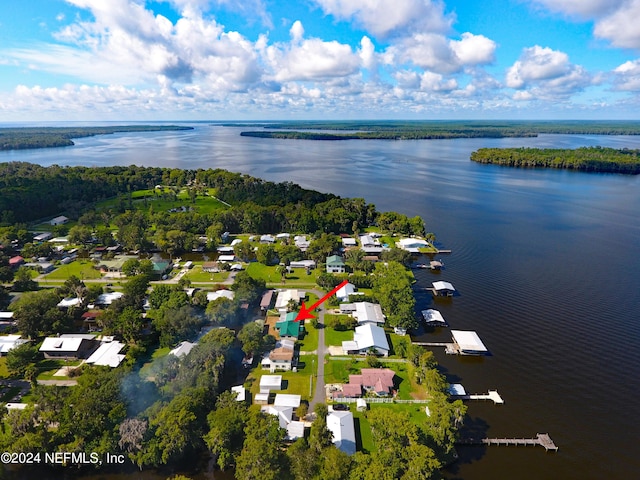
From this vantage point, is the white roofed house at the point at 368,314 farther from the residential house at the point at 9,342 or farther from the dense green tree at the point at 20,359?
the residential house at the point at 9,342

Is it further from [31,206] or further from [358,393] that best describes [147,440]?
[31,206]

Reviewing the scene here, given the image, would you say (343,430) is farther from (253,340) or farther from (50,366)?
(50,366)

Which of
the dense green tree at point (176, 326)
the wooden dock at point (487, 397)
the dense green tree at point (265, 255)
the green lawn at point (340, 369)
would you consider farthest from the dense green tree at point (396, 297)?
the dense green tree at point (176, 326)

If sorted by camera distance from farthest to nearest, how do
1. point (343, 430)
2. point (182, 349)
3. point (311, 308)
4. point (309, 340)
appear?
point (311, 308) < point (309, 340) < point (182, 349) < point (343, 430)

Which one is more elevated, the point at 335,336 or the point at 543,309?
the point at 543,309

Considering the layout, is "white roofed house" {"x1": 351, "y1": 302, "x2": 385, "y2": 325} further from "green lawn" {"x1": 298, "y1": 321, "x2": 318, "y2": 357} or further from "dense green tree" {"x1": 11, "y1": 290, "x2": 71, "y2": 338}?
"dense green tree" {"x1": 11, "y1": 290, "x2": 71, "y2": 338}

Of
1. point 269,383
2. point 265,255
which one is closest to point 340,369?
point 269,383

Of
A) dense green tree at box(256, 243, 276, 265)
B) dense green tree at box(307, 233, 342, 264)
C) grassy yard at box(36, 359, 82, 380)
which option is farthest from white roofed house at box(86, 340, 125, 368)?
dense green tree at box(307, 233, 342, 264)

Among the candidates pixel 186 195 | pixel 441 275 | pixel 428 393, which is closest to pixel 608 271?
pixel 441 275
